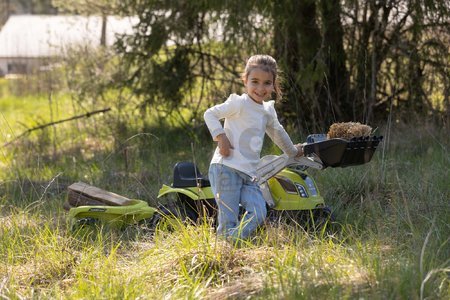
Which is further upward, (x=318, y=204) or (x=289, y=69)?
(x=289, y=69)

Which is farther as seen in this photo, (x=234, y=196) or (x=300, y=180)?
(x=300, y=180)

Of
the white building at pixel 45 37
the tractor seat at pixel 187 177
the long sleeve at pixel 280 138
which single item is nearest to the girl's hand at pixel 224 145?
the long sleeve at pixel 280 138

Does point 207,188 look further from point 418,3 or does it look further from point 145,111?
point 145,111

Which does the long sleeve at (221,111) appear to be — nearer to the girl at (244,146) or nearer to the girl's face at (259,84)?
the girl at (244,146)

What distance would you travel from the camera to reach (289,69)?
9.12 m

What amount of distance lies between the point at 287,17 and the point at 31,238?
458 cm

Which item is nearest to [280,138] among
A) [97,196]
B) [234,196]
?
[234,196]

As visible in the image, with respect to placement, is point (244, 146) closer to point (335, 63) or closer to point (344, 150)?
point (344, 150)

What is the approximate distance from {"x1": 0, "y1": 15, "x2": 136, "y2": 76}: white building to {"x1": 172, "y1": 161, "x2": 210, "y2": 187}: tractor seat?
16.9 feet

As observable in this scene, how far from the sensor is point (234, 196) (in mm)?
5359

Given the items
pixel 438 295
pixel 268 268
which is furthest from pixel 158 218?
pixel 438 295

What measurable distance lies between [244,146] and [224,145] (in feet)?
0.62

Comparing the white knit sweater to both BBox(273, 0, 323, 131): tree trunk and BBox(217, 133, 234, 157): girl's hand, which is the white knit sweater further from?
BBox(273, 0, 323, 131): tree trunk

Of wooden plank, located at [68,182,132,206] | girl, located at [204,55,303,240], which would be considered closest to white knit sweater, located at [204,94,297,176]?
girl, located at [204,55,303,240]
